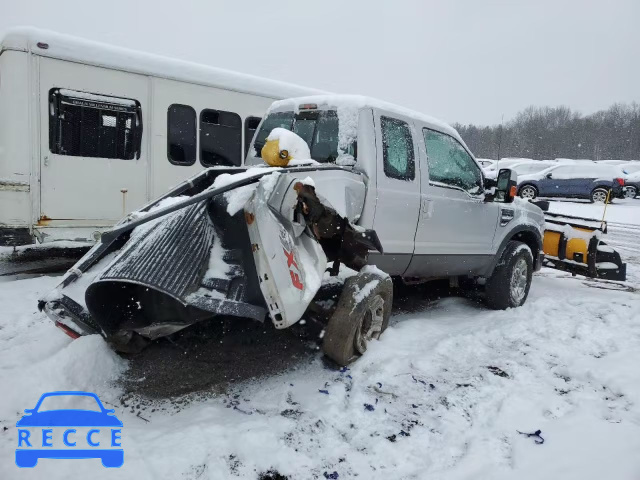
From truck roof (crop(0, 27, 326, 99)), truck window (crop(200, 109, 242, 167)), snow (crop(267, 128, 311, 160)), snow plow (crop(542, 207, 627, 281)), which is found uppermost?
truck roof (crop(0, 27, 326, 99))

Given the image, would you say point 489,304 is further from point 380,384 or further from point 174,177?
point 174,177

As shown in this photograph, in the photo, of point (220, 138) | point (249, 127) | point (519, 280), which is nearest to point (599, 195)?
point (519, 280)

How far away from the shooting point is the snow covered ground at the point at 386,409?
2309 mm

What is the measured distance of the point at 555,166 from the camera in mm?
21812

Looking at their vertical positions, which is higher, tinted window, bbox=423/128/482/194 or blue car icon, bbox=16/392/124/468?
tinted window, bbox=423/128/482/194

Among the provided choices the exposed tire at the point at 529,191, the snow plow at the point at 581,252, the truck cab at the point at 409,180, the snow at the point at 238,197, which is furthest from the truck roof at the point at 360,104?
the exposed tire at the point at 529,191

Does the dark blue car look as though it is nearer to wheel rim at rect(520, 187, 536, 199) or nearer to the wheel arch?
wheel rim at rect(520, 187, 536, 199)

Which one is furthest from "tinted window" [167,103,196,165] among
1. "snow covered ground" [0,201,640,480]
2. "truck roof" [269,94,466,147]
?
"snow covered ground" [0,201,640,480]

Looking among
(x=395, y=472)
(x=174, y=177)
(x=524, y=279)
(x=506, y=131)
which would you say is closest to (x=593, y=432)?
(x=395, y=472)

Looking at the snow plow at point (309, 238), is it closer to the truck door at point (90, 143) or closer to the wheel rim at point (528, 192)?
the truck door at point (90, 143)

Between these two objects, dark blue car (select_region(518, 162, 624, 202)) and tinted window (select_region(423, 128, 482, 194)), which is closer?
tinted window (select_region(423, 128, 482, 194))

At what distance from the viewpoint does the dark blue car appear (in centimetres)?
2103

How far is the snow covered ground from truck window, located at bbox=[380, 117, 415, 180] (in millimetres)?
1498

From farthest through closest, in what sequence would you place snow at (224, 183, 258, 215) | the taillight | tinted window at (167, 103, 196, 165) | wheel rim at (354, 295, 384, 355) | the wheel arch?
1. tinted window at (167, 103, 196, 165)
2. the wheel arch
3. wheel rim at (354, 295, 384, 355)
4. the taillight
5. snow at (224, 183, 258, 215)
